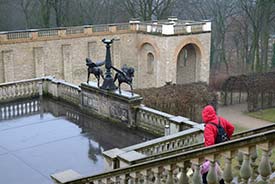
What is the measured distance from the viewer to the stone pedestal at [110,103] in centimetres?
1181

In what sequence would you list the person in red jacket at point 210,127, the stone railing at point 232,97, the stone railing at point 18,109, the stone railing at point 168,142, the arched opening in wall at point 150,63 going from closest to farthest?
the person in red jacket at point 210,127
the stone railing at point 168,142
the stone railing at point 18,109
the stone railing at point 232,97
the arched opening in wall at point 150,63

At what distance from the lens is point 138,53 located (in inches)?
1328

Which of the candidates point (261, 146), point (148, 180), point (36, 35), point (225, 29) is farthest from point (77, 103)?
point (225, 29)

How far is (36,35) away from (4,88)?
561 inches

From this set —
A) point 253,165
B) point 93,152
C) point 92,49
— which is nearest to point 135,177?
point 253,165

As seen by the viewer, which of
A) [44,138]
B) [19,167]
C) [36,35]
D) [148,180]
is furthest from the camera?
[36,35]

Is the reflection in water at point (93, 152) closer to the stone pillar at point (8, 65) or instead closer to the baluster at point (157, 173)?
the baluster at point (157, 173)

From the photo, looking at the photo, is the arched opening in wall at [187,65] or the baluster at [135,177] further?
the arched opening in wall at [187,65]

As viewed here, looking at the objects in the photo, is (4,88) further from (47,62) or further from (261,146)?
(47,62)

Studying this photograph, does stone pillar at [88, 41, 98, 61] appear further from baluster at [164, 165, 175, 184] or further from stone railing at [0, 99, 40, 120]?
baluster at [164, 165, 175, 184]

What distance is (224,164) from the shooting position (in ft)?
17.2

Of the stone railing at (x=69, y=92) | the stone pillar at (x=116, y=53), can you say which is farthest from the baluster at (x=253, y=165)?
the stone pillar at (x=116, y=53)

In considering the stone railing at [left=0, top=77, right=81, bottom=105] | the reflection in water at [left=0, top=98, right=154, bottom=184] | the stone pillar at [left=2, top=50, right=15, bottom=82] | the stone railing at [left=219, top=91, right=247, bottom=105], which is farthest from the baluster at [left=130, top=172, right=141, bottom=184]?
the stone railing at [left=219, top=91, right=247, bottom=105]

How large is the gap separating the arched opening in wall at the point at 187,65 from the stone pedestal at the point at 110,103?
20.7 meters
